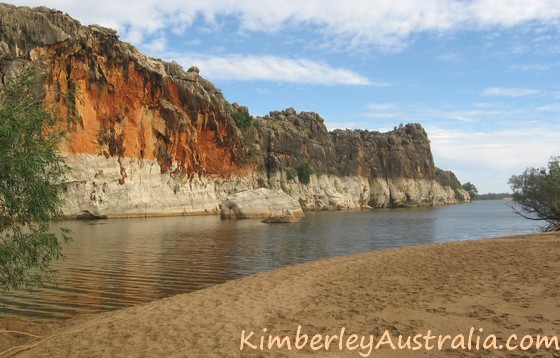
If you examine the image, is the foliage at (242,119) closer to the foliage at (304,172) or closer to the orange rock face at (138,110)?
the orange rock face at (138,110)

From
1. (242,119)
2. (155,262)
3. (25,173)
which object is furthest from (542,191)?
(242,119)

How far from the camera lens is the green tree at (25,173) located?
846 centimetres

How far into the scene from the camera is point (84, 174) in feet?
176

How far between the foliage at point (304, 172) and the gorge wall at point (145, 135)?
23 centimetres

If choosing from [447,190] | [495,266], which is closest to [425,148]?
[447,190]

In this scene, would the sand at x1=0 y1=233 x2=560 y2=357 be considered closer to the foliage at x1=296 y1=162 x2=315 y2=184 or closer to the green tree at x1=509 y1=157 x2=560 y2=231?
the green tree at x1=509 y1=157 x2=560 y2=231

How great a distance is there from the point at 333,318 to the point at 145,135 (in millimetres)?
57835

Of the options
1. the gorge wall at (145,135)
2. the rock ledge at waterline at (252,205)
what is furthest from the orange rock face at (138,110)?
the rock ledge at waterline at (252,205)

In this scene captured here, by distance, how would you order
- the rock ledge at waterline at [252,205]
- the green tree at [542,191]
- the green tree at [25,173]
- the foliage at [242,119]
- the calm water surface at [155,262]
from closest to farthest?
the green tree at [25,173] < the calm water surface at [155,262] < the green tree at [542,191] < the rock ledge at waterline at [252,205] < the foliage at [242,119]

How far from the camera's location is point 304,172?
318 ft

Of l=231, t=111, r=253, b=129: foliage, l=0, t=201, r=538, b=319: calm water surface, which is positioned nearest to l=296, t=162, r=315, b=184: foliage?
l=231, t=111, r=253, b=129: foliage

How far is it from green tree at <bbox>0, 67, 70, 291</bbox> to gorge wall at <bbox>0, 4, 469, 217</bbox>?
81.6ft

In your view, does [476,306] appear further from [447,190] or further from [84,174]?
[447,190]

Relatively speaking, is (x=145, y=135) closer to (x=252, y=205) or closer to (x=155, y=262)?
(x=252, y=205)
